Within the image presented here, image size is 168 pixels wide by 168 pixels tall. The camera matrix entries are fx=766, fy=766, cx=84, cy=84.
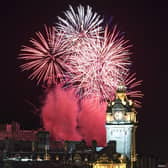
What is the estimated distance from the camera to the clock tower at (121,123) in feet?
342

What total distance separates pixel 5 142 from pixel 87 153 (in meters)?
11.9

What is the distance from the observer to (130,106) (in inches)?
4154

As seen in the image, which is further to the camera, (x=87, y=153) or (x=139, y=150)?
(x=139, y=150)

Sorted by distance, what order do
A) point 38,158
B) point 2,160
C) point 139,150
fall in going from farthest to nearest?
point 139,150 → point 38,158 → point 2,160

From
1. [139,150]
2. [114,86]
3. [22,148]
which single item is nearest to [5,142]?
[22,148]

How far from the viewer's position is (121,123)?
104m

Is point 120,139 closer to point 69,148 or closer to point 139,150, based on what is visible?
point 69,148

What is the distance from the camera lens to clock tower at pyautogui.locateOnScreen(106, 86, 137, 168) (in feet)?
342

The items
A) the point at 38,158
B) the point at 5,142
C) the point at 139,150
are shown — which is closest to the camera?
the point at 38,158

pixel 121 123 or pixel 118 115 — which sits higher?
pixel 118 115

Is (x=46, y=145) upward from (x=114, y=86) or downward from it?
downward

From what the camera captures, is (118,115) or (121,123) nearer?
(121,123)

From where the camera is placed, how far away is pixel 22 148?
10650 cm

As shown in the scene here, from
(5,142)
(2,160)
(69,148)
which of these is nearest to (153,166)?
(69,148)
